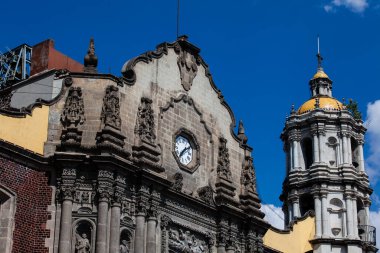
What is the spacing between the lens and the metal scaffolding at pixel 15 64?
3662 centimetres

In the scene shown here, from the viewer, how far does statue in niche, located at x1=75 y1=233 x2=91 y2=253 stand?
96.6ft

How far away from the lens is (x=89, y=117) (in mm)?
31656

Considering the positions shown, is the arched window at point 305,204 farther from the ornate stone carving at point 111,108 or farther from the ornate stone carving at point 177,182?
the ornate stone carving at point 111,108

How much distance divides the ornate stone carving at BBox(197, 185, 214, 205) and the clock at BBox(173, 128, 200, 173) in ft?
2.62

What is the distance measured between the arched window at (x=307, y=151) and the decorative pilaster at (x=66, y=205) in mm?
19422

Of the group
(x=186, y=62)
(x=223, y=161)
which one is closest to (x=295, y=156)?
(x=223, y=161)

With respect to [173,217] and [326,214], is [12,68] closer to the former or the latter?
[173,217]

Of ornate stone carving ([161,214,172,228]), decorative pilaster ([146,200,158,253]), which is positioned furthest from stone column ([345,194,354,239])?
decorative pilaster ([146,200,158,253])

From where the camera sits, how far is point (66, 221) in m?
29.6

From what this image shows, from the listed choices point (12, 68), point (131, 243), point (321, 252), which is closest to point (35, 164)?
point (131, 243)

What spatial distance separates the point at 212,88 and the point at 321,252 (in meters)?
10.5

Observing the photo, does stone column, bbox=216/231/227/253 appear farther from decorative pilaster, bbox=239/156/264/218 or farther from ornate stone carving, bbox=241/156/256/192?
ornate stone carving, bbox=241/156/256/192

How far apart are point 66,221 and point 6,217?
1913mm

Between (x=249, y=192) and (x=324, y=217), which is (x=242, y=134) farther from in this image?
(x=324, y=217)
